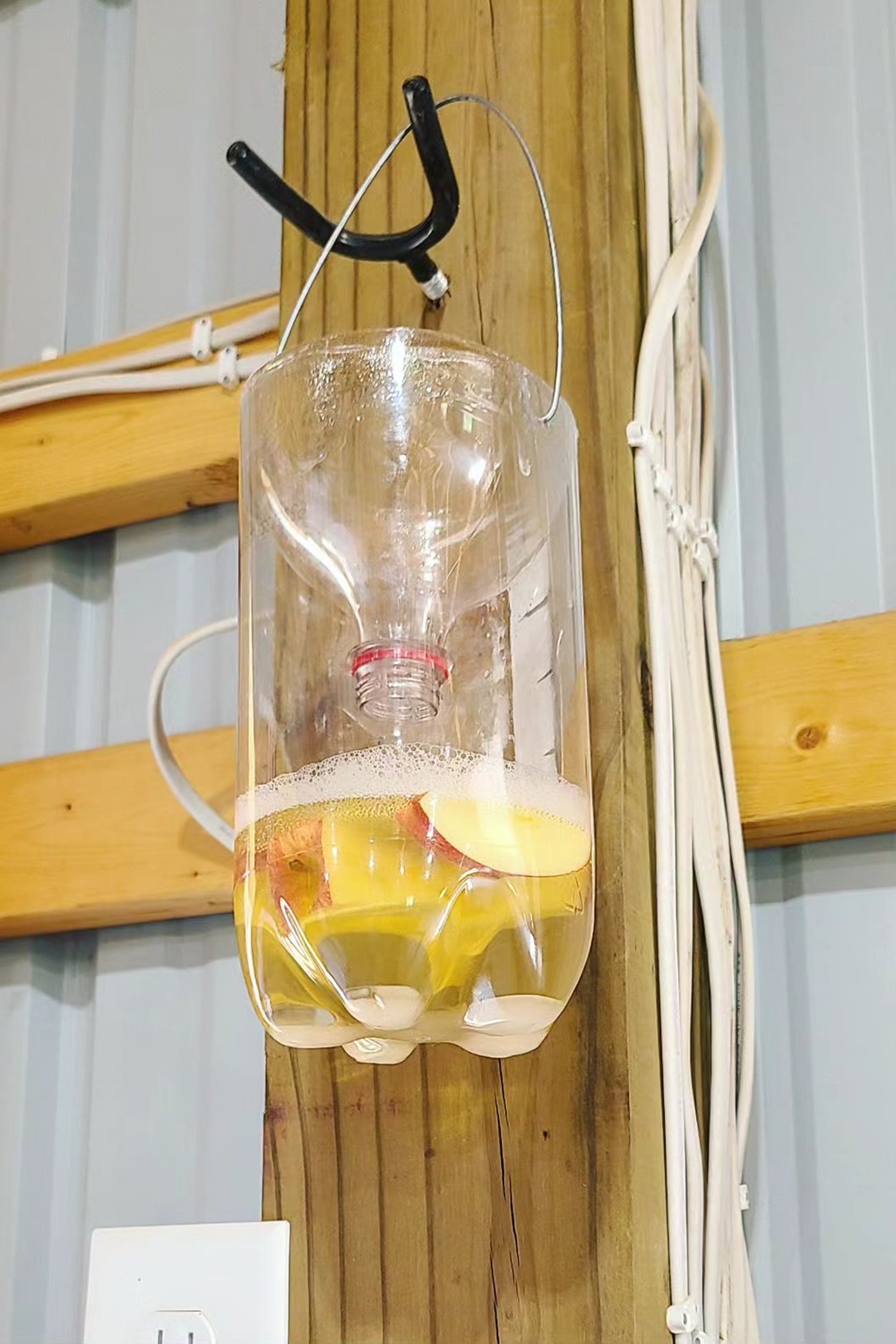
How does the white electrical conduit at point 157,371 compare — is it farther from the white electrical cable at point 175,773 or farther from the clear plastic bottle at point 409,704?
the clear plastic bottle at point 409,704

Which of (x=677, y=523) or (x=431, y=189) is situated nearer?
(x=431, y=189)

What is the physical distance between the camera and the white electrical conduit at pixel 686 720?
2.59ft

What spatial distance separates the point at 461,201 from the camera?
0.93m

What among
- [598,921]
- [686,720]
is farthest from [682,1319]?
[686,720]

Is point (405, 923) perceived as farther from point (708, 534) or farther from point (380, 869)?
point (708, 534)

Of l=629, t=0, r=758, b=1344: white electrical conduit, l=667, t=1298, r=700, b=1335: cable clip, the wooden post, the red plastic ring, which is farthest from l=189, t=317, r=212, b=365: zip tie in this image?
l=667, t=1298, r=700, b=1335: cable clip

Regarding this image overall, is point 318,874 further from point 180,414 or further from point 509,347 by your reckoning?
point 180,414

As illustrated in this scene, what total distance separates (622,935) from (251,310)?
1.98 ft

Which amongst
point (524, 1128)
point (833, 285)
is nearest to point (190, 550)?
point (833, 285)

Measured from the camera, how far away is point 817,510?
102cm

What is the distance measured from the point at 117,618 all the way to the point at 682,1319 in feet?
2.36

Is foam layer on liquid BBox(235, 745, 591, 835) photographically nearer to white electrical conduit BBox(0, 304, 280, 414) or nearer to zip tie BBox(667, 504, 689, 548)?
zip tie BBox(667, 504, 689, 548)

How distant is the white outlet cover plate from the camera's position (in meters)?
0.83

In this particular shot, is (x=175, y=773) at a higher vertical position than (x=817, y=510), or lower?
lower
